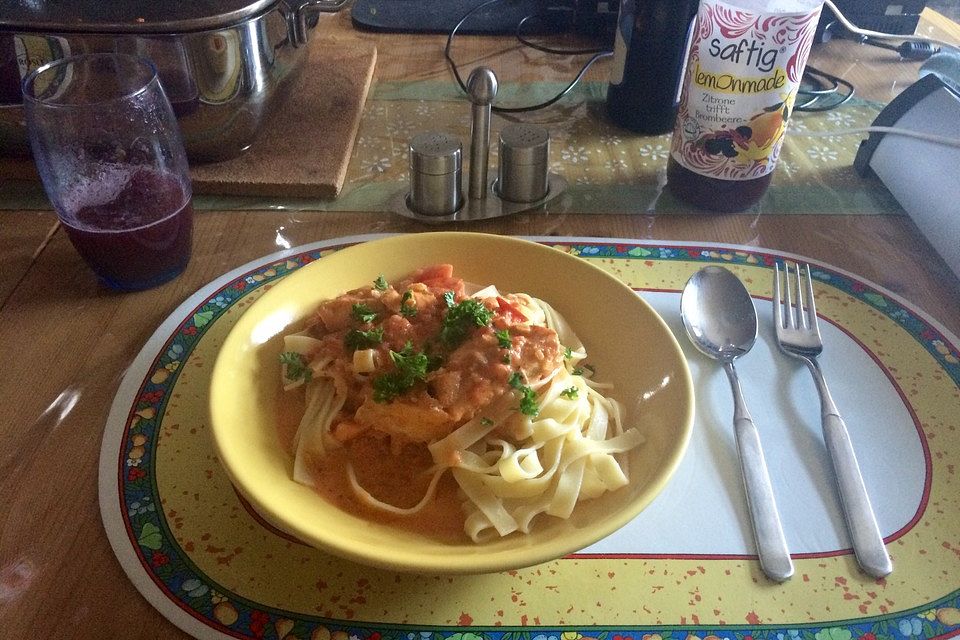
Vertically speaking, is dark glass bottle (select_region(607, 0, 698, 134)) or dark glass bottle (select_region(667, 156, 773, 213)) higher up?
dark glass bottle (select_region(607, 0, 698, 134))

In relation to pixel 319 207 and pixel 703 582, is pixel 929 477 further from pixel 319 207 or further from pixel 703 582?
pixel 319 207

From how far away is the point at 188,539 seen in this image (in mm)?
853

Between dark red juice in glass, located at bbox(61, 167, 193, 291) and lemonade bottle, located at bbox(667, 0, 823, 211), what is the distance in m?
0.98

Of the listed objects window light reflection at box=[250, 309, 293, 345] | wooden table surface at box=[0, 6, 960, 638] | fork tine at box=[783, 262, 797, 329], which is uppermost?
window light reflection at box=[250, 309, 293, 345]

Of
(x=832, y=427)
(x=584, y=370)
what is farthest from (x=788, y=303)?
(x=584, y=370)

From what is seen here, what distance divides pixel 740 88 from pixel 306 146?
967mm

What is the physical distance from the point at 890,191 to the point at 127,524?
161cm

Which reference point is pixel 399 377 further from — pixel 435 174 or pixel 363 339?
pixel 435 174

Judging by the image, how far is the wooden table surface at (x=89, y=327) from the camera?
81 cm

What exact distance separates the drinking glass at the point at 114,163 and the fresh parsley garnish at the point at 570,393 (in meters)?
0.74

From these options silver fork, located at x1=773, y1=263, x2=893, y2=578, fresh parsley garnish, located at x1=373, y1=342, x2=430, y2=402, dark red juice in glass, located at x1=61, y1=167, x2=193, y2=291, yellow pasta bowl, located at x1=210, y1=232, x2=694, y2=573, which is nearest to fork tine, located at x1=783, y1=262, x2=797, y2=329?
silver fork, located at x1=773, y1=263, x2=893, y2=578

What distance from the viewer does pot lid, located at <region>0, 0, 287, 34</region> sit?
1.30 meters

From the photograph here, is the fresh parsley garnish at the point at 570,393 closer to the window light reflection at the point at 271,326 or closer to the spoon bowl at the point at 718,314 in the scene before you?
the spoon bowl at the point at 718,314

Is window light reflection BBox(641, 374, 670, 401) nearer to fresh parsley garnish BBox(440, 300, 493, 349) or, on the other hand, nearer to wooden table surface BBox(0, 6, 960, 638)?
fresh parsley garnish BBox(440, 300, 493, 349)
